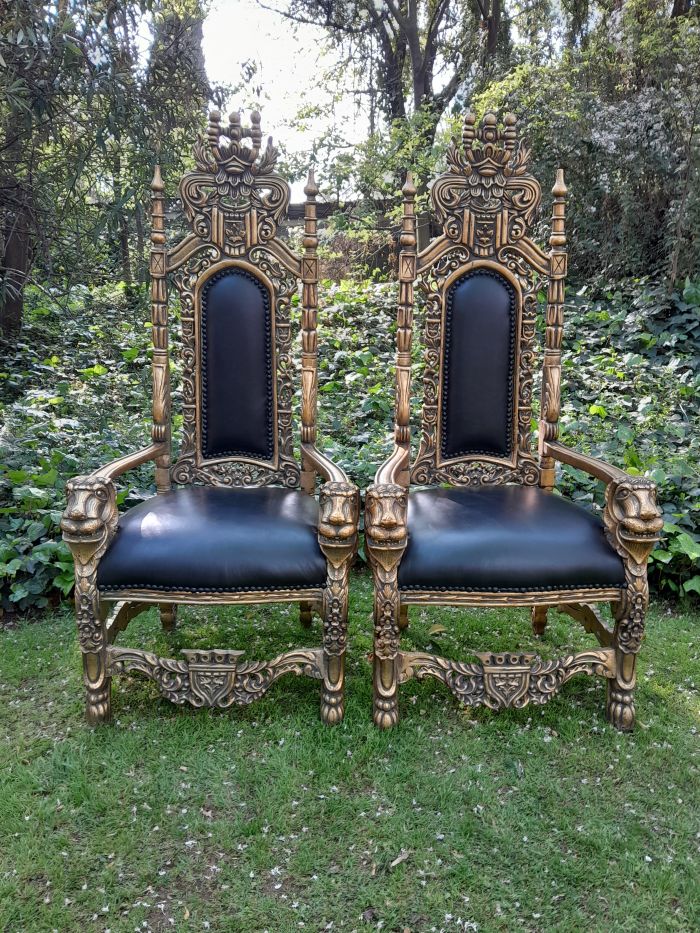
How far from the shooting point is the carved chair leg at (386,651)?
1730 mm

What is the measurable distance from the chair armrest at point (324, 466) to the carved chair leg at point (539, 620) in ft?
3.05

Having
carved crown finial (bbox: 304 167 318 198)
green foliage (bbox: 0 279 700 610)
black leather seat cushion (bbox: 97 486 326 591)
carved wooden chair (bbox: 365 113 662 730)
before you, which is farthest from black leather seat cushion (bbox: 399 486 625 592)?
carved crown finial (bbox: 304 167 318 198)

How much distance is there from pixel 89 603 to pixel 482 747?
1.14m

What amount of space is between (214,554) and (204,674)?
358 mm

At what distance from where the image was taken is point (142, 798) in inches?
62.8

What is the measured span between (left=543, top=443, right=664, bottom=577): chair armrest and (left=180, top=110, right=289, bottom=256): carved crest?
1384 millimetres

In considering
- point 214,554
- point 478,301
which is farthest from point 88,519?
point 478,301

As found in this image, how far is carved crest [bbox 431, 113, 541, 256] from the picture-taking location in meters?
2.12

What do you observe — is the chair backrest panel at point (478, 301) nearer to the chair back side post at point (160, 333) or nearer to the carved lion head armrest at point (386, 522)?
the carved lion head armrest at point (386, 522)

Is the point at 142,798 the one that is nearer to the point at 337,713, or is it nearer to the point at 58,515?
the point at 337,713

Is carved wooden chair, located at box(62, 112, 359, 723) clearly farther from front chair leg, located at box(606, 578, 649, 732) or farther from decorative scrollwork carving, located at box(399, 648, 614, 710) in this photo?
front chair leg, located at box(606, 578, 649, 732)

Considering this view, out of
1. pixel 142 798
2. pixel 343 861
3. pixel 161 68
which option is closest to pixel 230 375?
pixel 142 798

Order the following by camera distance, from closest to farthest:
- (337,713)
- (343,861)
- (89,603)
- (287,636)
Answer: (343,861) → (89,603) → (337,713) → (287,636)

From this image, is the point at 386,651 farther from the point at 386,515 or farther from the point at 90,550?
the point at 90,550
